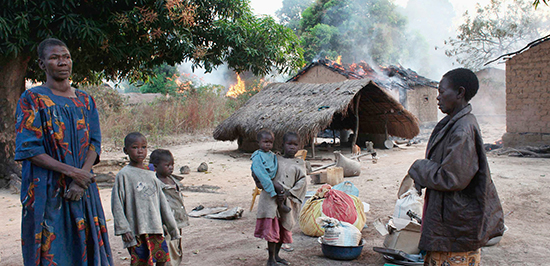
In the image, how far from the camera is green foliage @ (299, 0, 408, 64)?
87.6 ft

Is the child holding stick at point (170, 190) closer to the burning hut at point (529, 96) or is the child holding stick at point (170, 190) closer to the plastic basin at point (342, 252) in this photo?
the plastic basin at point (342, 252)

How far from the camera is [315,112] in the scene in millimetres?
10617

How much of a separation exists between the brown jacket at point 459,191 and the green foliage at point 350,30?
24637 millimetres

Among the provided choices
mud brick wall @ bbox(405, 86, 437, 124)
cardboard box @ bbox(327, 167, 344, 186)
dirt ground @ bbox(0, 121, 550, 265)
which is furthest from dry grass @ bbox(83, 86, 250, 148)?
Result: mud brick wall @ bbox(405, 86, 437, 124)

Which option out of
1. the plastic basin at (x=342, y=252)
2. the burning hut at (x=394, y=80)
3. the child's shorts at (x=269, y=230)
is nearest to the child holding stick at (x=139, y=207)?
the child's shorts at (x=269, y=230)

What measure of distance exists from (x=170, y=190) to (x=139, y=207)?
0.37 m

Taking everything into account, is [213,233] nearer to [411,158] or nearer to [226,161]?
[226,161]

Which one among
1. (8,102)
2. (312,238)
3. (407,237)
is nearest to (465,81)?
(407,237)

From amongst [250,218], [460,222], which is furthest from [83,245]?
[250,218]

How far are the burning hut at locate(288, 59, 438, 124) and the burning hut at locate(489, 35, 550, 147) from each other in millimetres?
6458

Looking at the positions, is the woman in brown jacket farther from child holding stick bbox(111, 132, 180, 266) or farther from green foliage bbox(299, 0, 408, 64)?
green foliage bbox(299, 0, 408, 64)

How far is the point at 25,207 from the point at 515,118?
11.0 m

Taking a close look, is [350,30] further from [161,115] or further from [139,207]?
[139,207]

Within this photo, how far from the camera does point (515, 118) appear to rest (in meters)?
10.3
